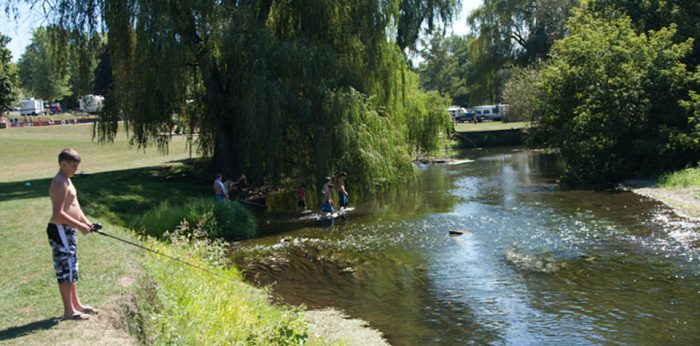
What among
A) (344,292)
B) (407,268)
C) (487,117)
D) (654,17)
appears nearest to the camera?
(344,292)

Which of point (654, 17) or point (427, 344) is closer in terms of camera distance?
point (427, 344)

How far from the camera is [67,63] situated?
24.9 meters

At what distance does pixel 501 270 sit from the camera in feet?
47.8

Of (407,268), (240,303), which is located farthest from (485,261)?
(240,303)

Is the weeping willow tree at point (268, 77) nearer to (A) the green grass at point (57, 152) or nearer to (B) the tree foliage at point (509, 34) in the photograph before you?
(A) the green grass at point (57, 152)

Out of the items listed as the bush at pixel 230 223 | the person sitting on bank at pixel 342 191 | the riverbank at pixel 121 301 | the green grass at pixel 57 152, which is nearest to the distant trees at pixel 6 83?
the green grass at pixel 57 152

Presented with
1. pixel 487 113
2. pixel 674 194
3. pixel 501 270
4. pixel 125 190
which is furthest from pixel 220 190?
pixel 487 113

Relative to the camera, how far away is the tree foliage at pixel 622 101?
2861 centimetres

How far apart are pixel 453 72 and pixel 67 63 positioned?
8916 cm

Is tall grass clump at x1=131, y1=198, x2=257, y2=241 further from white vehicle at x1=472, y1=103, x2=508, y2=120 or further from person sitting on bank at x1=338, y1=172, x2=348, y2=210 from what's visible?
white vehicle at x1=472, y1=103, x2=508, y2=120

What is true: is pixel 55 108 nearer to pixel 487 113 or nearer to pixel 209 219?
pixel 487 113

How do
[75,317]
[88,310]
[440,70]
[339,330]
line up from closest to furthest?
[75,317] → [88,310] → [339,330] → [440,70]

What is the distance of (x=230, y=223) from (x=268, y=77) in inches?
226

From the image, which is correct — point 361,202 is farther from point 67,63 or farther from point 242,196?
point 67,63
